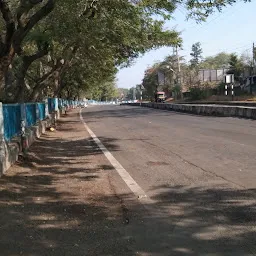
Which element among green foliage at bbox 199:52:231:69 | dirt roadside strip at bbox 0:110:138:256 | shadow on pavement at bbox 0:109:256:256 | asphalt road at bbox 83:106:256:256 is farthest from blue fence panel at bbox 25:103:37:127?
green foliage at bbox 199:52:231:69

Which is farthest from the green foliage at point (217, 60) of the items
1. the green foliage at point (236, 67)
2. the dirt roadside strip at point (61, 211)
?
the dirt roadside strip at point (61, 211)

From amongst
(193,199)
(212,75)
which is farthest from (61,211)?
(212,75)

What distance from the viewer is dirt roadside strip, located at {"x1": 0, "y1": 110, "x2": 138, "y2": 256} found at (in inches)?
202

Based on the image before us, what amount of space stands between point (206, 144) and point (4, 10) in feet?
24.7

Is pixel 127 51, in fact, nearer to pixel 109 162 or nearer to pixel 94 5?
pixel 94 5

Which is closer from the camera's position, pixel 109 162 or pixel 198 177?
pixel 198 177

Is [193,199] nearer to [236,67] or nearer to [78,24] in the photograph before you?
[78,24]

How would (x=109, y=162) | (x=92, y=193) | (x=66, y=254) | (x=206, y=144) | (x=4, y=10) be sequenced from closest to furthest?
1. (x=66, y=254)
2. (x=92, y=193)
3. (x=4, y=10)
4. (x=109, y=162)
5. (x=206, y=144)

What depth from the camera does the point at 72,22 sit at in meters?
16.7

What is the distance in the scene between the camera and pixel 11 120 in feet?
38.6

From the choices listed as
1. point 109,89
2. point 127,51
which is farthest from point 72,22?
point 109,89

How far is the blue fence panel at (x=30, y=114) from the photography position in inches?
634

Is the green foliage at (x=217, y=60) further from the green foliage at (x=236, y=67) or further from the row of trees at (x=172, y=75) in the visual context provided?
the green foliage at (x=236, y=67)

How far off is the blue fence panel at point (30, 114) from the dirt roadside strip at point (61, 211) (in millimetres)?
4976
